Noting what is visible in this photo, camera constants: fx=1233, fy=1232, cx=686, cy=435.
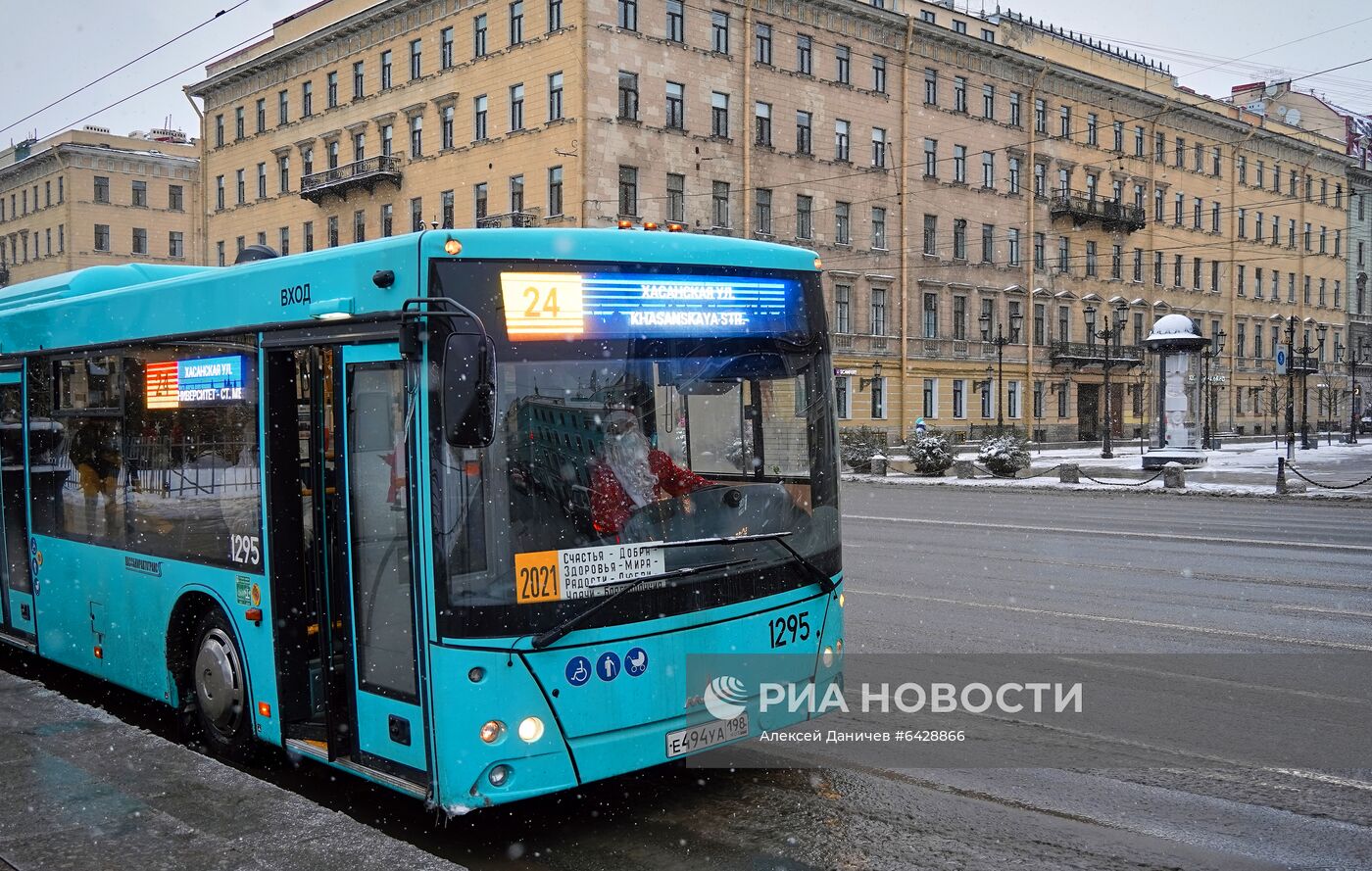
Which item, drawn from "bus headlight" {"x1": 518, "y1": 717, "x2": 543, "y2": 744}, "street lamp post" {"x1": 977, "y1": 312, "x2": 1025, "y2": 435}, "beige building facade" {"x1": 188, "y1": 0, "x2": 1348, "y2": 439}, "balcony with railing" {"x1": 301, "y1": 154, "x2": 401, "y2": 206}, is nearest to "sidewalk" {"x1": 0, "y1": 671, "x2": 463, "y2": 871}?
"bus headlight" {"x1": 518, "y1": 717, "x2": 543, "y2": 744}

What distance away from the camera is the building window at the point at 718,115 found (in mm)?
43656

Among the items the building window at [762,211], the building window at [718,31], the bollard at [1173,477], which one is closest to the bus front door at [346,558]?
the bollard at [1173,477]

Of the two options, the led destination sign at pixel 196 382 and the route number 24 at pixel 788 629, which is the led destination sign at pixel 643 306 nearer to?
the route number 24 at pixel 788 629

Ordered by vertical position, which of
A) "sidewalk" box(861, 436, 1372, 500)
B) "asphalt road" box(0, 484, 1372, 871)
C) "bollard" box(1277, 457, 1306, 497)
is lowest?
"sidewalk" box(861, 436, 1372, 500)

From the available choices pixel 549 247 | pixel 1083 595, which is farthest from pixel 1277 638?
pixel 549 247

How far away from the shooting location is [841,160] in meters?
48.2

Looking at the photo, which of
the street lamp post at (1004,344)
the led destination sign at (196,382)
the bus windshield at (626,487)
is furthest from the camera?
the street lamp post at (1004,344)

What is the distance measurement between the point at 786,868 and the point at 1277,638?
6270 mm

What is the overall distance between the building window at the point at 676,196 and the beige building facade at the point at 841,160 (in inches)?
3.0

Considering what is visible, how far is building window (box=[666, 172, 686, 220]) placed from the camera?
42.3 meters

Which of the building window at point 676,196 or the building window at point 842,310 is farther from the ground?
the building window at point 676,196

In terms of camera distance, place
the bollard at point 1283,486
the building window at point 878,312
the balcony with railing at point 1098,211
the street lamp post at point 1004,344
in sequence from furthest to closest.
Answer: the balcony with railing at point 1098,211
the street lamp post at point 1004,344
the building window at point 878,312
the bollard at point 1283,486

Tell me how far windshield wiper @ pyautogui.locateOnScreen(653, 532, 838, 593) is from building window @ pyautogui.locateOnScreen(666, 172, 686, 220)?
37.0 metres

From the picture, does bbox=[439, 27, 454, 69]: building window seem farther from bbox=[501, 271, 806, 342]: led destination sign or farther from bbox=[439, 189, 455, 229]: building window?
bbox=[501, 271, 806, 342]: led destination sign
